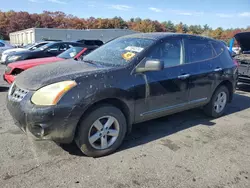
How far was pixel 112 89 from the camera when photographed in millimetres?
3160

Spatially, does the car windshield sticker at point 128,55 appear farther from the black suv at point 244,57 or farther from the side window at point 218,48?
the black suv at point 244,57

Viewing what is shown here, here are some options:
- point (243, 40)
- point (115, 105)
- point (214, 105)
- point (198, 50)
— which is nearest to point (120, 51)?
point (115, 105)

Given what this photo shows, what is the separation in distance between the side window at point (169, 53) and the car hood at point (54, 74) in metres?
0.94

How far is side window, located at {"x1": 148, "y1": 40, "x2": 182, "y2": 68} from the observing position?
380 centimetres

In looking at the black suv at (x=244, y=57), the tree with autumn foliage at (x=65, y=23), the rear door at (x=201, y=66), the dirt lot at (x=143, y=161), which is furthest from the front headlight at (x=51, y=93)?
the tree with autumn foliage at (x=65, y=23)

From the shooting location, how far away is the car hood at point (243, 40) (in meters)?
8.45

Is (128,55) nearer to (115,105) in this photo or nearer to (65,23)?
(115,105)

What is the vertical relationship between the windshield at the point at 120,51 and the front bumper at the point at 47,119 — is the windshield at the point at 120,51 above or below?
above

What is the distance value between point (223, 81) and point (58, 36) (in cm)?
4166

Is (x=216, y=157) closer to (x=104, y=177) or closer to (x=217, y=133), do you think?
(x=217, y=133)

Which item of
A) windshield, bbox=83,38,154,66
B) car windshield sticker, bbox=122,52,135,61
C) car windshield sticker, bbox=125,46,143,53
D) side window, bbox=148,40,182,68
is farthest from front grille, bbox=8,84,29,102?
side window, bbox=148,40,182,68

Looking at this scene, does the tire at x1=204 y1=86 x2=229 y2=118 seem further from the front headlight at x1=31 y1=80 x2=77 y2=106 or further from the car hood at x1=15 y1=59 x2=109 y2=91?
the front headlight at x1=31 y1=80 x2=77 y2=106

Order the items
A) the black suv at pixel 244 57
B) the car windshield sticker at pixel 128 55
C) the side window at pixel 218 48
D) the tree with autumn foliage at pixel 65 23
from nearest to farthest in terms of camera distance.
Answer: the car windshield sticker at pixel 128 55, the side window at pixel 218 48, the black suv at pixel 244 57, the tree with autumn foliage at pixel 65 23

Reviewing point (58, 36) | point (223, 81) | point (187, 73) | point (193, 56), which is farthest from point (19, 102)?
point (58, 36)
